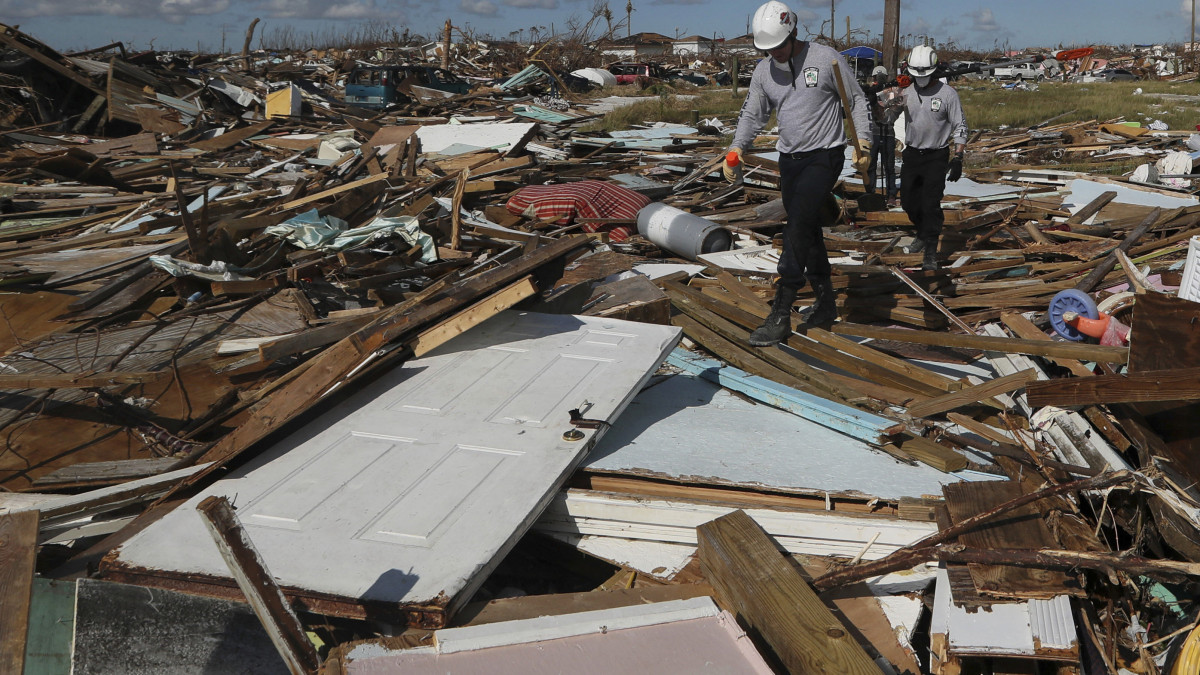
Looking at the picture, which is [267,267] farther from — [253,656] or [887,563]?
[887,563]

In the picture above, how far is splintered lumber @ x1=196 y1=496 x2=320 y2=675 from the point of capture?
196 cm

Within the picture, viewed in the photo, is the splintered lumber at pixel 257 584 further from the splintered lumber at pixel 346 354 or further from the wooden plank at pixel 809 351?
the wooden plank at pixel 809 351

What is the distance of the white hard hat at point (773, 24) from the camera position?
4.79 metres

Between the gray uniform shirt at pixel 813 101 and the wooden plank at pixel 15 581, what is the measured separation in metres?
4.10

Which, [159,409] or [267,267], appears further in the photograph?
[267,267]

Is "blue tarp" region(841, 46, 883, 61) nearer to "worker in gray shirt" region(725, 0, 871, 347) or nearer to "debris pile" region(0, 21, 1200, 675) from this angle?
"debris pile" region(0, 21, 1200, 675)

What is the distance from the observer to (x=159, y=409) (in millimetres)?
4461

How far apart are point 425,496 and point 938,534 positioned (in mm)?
1769

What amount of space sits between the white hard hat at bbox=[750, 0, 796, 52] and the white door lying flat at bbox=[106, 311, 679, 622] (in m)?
1.86

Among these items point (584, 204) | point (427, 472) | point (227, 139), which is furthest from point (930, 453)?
point (227, 139)

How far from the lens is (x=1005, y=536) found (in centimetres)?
295

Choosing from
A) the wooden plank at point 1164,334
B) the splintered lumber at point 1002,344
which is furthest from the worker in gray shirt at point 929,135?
the wooden plank at point 1164,334

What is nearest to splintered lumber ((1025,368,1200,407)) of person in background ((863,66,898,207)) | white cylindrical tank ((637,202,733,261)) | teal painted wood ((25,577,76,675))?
teal painted wood ((25,577,76,675))

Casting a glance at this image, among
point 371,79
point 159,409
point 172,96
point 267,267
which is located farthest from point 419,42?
point 159,409
